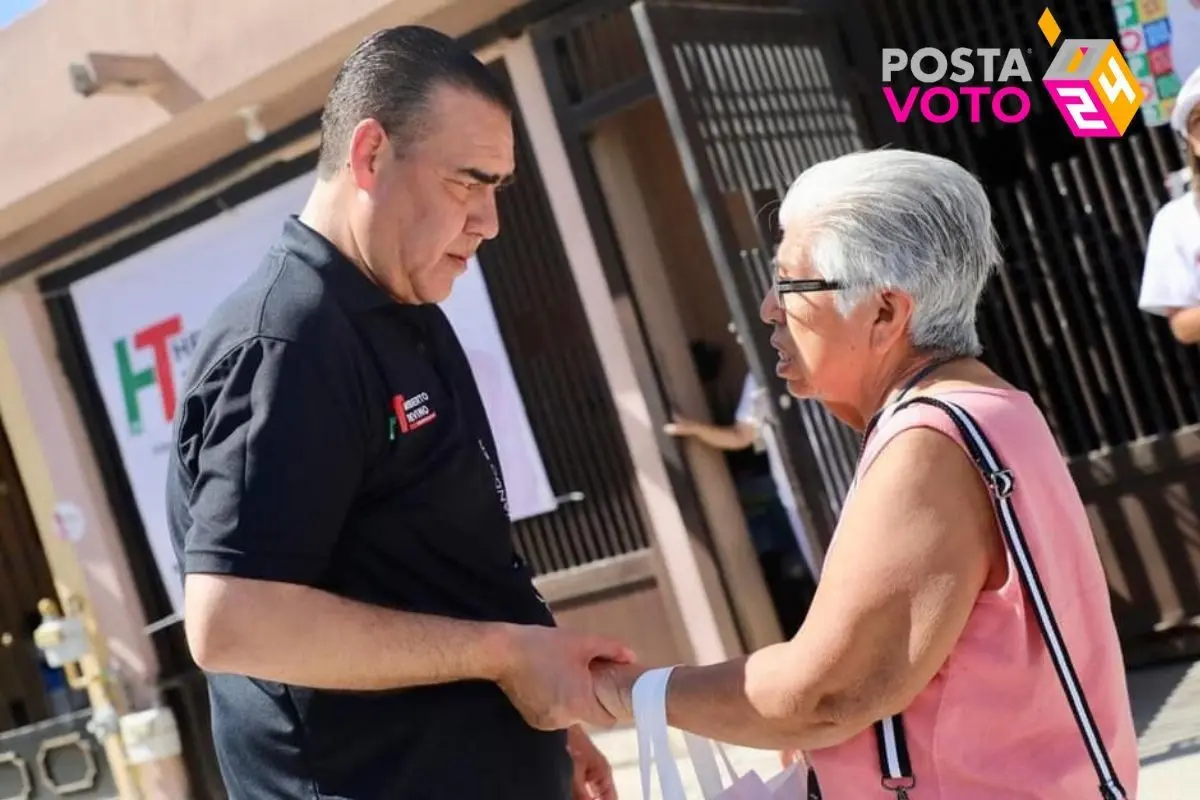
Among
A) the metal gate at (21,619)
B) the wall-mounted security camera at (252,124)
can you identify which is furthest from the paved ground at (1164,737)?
the metal gate at (21,619)

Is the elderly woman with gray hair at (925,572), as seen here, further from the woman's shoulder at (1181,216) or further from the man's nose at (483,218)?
the woman's shoulder at (1181,216)

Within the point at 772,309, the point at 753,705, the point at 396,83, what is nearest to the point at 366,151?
the point at 396,83

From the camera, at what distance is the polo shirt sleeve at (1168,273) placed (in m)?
3.82

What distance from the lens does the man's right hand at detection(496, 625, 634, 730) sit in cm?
172

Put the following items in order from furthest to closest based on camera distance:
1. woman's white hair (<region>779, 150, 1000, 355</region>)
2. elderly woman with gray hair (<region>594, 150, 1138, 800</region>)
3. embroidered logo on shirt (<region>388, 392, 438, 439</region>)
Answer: embroidered logo on shirt (<region>388, 392, 438, 439</region>) → woman's white hair (<region>779, 150, 1000, 355</region>) → elderly woman with gray hair (<region>594, 150, 1138, 800</region>)

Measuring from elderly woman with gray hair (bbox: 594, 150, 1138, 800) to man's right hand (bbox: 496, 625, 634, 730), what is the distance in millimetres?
27

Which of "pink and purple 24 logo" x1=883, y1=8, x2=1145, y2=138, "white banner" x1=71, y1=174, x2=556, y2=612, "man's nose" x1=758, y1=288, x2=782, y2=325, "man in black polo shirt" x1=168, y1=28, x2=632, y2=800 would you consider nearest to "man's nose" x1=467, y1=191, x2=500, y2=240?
"man in black polo shirt" x1=168, y1=28, x2=632, y2=800

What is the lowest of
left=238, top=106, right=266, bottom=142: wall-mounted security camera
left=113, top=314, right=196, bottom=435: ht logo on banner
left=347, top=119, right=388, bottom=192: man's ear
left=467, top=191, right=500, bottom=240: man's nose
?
left=467, top=191, right=500, bottom=240: man's nose

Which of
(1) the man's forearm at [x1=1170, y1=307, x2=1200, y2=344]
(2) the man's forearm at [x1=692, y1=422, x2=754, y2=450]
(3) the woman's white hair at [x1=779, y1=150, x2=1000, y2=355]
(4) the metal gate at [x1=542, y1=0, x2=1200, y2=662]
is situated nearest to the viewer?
(3) the woman's white hair at [x1=779, y1=150, x2=1000, y2=355]

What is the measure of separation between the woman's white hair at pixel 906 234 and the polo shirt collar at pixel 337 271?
0.58m

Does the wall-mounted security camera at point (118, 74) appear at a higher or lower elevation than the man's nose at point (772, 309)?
higher

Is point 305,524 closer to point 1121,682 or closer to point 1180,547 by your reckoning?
point 1121,682

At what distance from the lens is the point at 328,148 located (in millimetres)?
1862

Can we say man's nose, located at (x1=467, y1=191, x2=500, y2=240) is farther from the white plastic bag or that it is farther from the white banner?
the white banner
